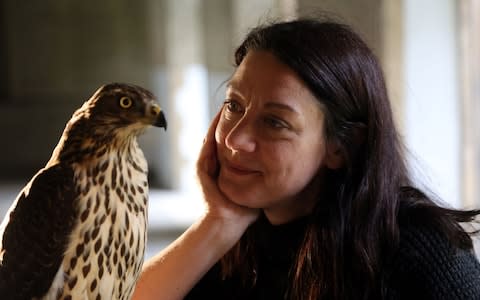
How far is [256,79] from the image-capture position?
121 cm

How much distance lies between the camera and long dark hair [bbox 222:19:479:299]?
1.24 metres

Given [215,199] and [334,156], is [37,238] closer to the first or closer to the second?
[215,199]

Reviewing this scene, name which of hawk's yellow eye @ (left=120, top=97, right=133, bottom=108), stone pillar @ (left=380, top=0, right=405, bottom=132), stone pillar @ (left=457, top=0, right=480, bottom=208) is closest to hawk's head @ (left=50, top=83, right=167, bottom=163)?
hawk's yellow eye @ (left=120, top=97, right=133, bottom=108)

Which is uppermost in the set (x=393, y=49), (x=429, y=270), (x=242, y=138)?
(x=393, y=49)

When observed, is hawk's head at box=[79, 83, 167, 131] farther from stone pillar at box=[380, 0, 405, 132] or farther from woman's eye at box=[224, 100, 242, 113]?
stone pillar at box=[380, 0, 405, 132]

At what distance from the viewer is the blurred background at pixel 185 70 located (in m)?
2.04

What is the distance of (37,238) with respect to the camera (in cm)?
88

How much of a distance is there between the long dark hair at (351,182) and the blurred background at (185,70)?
7.4 inches

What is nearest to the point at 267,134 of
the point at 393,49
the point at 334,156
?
the point at 334,156

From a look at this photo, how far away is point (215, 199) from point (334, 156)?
214mm

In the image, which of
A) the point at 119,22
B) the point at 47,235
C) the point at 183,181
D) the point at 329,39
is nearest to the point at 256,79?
the point at 329,39

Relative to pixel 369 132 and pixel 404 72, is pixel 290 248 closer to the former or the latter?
pixel 369 132

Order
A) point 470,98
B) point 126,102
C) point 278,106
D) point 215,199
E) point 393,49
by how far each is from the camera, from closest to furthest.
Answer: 1. point 126,102
2. point 278,106
3. point 215,199
4. point 393,49
5. point 470,98

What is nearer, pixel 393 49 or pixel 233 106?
pixel 233 106
